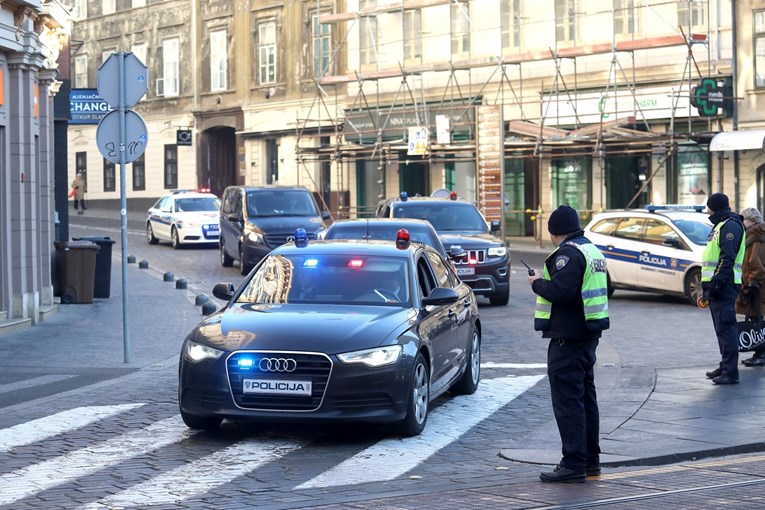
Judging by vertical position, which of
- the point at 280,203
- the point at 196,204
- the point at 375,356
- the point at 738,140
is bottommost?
the point at 375,356

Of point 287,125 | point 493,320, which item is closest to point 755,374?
point 493,320

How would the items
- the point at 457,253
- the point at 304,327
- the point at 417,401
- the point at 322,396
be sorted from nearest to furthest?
the point at 322,396, the point at 304,327, the point at 417,401, the point at 457,253

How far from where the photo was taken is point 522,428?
426 inches

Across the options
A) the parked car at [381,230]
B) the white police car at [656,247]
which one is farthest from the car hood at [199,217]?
the parked car at [381,230]

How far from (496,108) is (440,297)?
2771 centimetres

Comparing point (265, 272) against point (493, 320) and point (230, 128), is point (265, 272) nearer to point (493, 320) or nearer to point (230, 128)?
point (493, 320)

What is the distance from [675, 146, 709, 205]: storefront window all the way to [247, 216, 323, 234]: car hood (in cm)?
1141

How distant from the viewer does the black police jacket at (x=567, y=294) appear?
8750 millimetres

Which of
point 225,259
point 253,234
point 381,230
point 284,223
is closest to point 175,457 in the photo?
point 381,230

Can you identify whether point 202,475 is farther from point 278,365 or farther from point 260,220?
point 260,220

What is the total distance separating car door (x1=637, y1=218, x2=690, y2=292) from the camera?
871 inches

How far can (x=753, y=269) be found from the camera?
1397 cm

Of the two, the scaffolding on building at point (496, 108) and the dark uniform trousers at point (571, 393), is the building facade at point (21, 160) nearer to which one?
the dark uniform trousers at point (571, 393)

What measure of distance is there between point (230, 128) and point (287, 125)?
5238 mm
